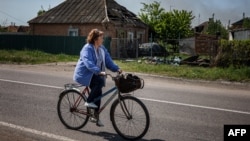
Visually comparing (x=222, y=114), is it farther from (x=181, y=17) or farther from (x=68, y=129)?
(x=181, y=17)

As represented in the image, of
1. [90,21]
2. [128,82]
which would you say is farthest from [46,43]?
[128,82]

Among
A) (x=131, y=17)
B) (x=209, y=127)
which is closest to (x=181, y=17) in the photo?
(x=131, y=17)

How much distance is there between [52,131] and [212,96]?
5.81 m

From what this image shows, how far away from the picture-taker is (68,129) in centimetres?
667

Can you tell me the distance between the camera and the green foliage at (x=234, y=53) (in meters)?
18.0

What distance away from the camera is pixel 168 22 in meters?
47.3

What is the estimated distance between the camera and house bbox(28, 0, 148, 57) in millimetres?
32375

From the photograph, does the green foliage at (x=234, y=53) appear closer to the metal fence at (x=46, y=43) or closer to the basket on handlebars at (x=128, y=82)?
the metal fence at (x=46, y=43)

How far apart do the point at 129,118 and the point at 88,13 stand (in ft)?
95.2

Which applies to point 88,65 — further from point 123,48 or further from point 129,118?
point 123,48

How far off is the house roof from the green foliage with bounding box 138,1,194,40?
9.67 meters

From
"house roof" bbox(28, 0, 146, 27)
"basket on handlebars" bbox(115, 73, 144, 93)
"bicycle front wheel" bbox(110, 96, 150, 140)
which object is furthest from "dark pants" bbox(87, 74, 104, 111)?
"house roof" bbox(28, 0, 146, 27)

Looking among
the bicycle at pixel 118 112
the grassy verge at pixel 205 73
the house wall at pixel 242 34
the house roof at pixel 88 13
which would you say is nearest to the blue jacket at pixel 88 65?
the bicycle at pixel 118 112

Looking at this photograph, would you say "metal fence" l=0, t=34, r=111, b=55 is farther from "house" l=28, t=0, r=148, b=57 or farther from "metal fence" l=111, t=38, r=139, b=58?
"house" l=28, t=0, r=148, b=57
